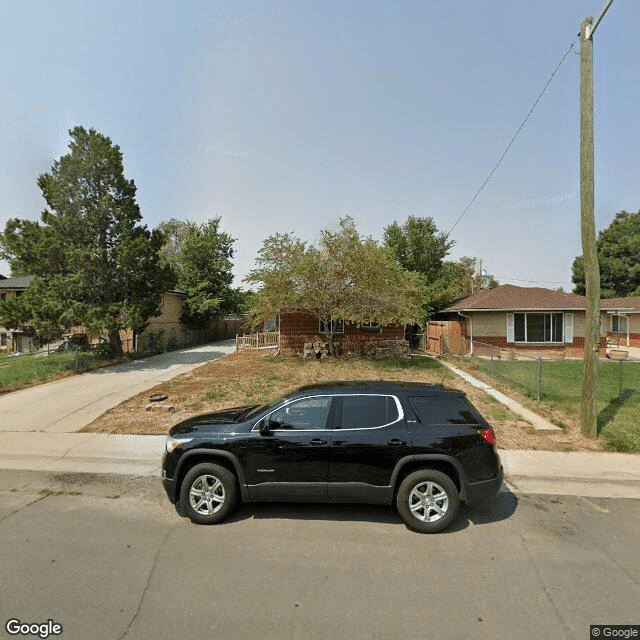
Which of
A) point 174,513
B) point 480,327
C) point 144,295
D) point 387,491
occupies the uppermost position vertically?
point 144,295

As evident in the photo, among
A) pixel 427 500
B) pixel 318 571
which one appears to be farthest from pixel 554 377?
pixel 318 571

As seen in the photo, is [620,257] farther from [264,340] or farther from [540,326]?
[264,340]

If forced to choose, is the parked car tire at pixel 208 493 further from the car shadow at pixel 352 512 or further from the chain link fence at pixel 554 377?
the chain link fence at pixel 554 377

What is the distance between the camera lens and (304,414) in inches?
173

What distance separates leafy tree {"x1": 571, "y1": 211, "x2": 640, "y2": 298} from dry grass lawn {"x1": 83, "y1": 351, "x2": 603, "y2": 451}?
32.8m

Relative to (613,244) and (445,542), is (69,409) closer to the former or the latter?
(445,542)

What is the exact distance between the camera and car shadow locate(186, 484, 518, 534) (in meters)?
4.23

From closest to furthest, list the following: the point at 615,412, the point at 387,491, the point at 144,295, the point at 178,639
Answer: the point at 178,639 → the point at 387,491 → the point at 615,412 → the point at 144,295

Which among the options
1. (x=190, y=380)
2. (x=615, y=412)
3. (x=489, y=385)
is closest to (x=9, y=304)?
(x=190, y=380)


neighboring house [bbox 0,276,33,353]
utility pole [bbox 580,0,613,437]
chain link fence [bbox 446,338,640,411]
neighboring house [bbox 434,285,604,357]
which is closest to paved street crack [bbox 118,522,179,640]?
utility pole [bbox 580,0,613,437]

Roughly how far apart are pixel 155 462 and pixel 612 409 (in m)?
9.93

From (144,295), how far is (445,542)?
1690 centimetres

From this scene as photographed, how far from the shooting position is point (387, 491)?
4059mm

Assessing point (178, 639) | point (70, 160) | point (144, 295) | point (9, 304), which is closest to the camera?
point (178, 639)
